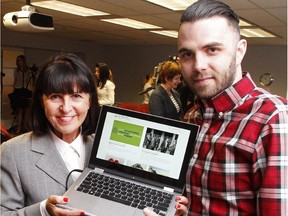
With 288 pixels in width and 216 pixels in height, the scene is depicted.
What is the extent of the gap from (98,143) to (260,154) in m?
0.55

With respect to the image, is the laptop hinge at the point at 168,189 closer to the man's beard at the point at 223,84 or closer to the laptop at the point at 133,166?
the laptop at the point at 133,166

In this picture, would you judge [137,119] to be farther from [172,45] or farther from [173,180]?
[172,45]

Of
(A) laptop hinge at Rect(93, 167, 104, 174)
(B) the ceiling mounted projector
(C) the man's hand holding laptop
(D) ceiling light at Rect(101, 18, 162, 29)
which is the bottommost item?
(C) the man's hand holding laptop

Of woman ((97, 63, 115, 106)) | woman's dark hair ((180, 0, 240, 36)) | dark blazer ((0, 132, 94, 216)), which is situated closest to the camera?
woman's dark hair ((180, 0, 240, 36))

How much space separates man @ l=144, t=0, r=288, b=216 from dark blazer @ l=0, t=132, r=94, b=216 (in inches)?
14.7

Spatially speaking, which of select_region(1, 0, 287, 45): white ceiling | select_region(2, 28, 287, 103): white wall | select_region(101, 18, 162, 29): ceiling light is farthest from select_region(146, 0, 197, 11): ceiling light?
select_region(2, 28, 287, 103): white wall

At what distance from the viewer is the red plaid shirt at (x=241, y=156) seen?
0.78 m

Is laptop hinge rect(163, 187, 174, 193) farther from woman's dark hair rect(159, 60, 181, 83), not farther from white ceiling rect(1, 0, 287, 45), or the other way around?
white ceiling rect(1, 0, 287, 45)

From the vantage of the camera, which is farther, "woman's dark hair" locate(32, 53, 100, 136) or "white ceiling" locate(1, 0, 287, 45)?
"white ceiling" locate(1, 0, 287, 45)

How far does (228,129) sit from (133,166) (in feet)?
1.12

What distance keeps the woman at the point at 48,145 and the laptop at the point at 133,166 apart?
0.29ft

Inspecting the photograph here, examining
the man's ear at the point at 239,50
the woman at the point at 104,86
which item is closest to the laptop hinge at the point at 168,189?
the man's ear at the point at 239,50

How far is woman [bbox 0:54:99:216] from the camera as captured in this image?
1.05m

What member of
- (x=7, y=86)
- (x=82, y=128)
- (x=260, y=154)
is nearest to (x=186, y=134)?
(x=260, y=154)
